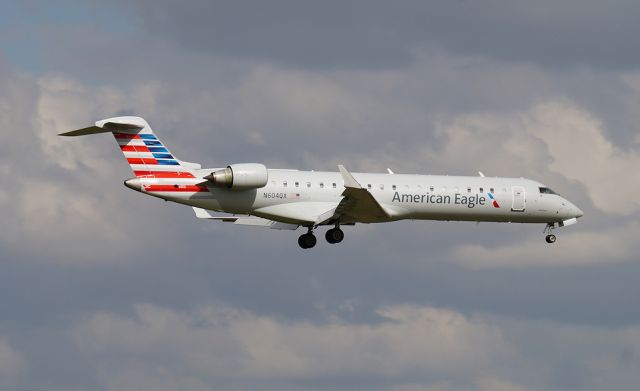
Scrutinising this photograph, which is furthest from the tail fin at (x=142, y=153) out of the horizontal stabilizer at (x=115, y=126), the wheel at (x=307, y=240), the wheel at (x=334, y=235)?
the wheel at (x=334, y=235)

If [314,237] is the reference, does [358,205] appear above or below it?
above

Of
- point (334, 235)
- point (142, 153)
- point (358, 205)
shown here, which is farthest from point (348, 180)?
point (142, 153)

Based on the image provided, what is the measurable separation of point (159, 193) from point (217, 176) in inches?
101

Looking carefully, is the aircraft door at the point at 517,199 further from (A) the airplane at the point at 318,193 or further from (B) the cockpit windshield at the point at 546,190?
(B) the cockpit windshield at the point at 546,190

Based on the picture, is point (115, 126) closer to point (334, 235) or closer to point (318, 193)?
point (318, 193)

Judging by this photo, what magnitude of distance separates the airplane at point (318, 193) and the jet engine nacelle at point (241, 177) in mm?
42

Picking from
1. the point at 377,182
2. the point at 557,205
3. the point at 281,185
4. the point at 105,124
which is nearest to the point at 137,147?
the point at 105,124

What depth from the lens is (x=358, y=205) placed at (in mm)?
58125

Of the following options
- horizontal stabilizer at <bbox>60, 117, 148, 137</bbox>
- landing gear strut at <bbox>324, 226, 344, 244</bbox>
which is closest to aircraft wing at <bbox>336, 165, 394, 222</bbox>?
landing gear strut at <bbox>324, 226, 344, 244</bbox>

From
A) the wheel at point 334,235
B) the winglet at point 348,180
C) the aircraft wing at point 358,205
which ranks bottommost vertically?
the wheel at point 334,235

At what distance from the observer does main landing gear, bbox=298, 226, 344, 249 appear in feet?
198

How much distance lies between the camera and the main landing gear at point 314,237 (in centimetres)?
6050

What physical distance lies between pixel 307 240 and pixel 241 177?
5.79 meters

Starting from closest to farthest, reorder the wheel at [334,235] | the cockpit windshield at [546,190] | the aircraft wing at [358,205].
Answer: the aircraft wing at [358,205] → the wheel at [334,235] → the cockpit windshield at [546,190]
